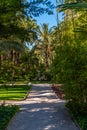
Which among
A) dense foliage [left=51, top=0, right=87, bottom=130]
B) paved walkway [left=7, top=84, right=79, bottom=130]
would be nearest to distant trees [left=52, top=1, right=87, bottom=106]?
dense foliage [left=51, top=0, right=87, bottom=130]

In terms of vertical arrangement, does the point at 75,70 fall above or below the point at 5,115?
above

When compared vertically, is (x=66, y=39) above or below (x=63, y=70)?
above

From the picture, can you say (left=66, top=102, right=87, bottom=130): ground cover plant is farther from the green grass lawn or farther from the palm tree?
the palm tree

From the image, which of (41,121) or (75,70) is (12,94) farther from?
(41,121)

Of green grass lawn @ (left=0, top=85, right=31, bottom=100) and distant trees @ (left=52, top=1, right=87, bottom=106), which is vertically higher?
distant trees @ (left=52, top=1, right=87, bottom=106)

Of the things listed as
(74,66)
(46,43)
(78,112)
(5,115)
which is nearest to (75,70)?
(74,66)

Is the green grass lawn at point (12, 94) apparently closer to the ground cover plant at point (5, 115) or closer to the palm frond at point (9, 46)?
the ground cover plant at point (5, 115)

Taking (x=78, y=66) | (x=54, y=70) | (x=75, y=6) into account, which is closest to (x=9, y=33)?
(x=78, y=66)

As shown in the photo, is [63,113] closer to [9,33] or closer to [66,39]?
[66,39]

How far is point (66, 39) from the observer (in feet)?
58.7

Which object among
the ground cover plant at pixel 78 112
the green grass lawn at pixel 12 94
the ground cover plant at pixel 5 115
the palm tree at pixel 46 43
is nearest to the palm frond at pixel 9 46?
the ground cover plant at pixel 5 115

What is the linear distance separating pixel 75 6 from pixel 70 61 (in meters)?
14.0

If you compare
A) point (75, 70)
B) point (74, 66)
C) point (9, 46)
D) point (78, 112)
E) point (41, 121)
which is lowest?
point (78, 112)

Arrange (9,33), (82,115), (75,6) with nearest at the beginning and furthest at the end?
(75,6) → (9,33) → (82,115)
